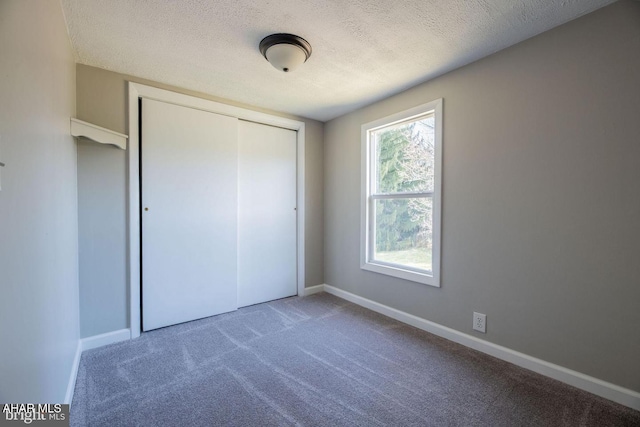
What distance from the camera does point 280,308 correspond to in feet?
10.6

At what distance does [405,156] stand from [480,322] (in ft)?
5.47

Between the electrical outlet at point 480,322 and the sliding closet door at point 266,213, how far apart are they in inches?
84.4

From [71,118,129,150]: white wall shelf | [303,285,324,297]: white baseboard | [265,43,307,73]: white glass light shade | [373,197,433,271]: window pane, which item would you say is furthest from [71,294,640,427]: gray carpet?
[265,43,307,73]: white glass light shade

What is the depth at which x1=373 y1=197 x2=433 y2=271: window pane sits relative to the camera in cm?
269

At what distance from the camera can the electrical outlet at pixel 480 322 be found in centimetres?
221

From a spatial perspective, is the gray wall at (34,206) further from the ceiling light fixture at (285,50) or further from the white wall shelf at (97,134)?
the ceiling light fixture at (285,50)

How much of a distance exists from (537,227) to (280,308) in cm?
256

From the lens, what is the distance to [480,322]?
2238mm

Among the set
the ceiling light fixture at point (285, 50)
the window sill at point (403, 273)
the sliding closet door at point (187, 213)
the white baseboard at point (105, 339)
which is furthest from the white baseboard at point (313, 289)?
the ceiling light fixture at point (285, 50)

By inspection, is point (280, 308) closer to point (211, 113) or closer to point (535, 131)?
point (211, 113)

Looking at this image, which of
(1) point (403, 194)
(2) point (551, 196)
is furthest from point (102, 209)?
(2) point (551, 196)

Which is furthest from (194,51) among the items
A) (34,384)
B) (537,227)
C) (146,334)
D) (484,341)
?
(484,341)

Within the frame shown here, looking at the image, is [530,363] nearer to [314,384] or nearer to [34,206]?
[314,384]

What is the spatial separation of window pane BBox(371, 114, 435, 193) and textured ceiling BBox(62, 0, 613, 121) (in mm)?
444
